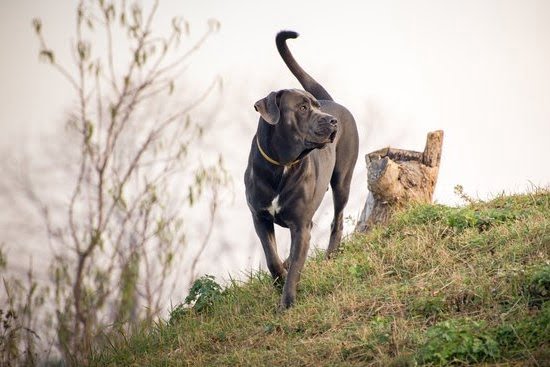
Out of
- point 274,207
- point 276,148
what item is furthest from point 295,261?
point 276,148

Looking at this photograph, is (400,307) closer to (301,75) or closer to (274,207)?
(274,207)

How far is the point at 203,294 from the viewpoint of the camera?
22.8 ft

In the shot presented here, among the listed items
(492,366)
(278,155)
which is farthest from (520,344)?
(278,155)

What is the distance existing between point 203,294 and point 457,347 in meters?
3.14

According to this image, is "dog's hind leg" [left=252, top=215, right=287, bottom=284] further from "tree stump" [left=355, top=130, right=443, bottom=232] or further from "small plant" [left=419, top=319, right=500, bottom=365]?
"tree stump" [left=355, top=130, right=443, bottom=232]

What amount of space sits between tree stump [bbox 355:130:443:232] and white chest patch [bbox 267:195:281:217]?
2425 millimetres

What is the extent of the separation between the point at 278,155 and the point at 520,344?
2637mm

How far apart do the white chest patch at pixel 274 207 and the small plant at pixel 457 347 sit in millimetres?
2189

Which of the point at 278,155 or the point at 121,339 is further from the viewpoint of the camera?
the point at 121,339

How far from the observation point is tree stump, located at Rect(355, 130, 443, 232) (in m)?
8.53

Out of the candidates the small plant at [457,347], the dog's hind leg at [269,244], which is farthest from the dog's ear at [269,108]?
the small plant at [457,347]

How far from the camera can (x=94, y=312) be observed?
20.7 feet

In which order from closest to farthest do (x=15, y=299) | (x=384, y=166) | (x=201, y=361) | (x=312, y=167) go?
(x=201, y=361), (x=15, y=299), (x=312, y=167), (x=384, y=166)

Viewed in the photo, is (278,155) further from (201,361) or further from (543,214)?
(543,214)
